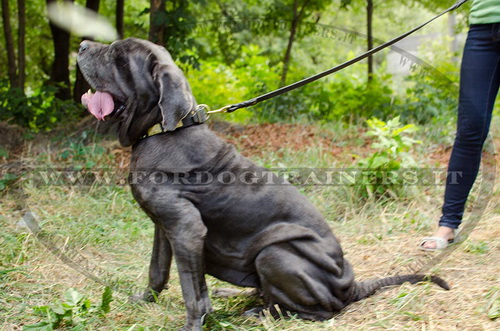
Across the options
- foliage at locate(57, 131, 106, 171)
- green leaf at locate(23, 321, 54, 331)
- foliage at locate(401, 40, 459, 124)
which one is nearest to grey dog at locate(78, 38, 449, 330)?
green leaf at locate(23, 321, 54, 331)

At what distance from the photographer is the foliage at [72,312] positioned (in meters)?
2.88

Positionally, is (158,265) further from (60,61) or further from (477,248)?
(60,61)

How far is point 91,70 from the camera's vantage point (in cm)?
286

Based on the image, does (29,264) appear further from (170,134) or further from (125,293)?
(170,134)

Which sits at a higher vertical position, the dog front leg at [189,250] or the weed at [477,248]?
the dog front leg at [189,250]

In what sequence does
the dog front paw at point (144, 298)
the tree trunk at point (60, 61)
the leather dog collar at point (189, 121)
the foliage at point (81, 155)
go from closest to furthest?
the leather dog collar at point (189, 121) → the dog front paw at point (144, 298) → the foliage at point (81, 155) → the tree trunk at point (60, 61)

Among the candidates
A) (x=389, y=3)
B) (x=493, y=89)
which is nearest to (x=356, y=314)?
(x=493, y=89)

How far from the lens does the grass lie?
9.87 feet

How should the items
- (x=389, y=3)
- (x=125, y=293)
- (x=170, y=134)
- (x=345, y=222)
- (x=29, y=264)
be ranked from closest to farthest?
(x=170, y=134)
(x=125, y=293)
(x=29, y=264)
(x=345, y=222)
(x=389, y=3)

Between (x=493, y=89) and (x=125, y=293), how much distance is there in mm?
2899

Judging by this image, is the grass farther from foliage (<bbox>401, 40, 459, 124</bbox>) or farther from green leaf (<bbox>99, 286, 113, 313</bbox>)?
foliage (<bbox>401, 40, 459, 124</bbox>)

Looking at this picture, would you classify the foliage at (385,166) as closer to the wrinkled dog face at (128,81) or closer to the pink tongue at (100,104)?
the wrinkled dog face at (128,81)

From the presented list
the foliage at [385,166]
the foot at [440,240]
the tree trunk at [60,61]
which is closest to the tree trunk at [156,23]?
the foliage at [385,166]

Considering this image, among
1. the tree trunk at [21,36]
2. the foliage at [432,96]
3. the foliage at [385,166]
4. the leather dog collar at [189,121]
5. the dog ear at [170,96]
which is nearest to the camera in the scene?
the dog ear at [170,96]
